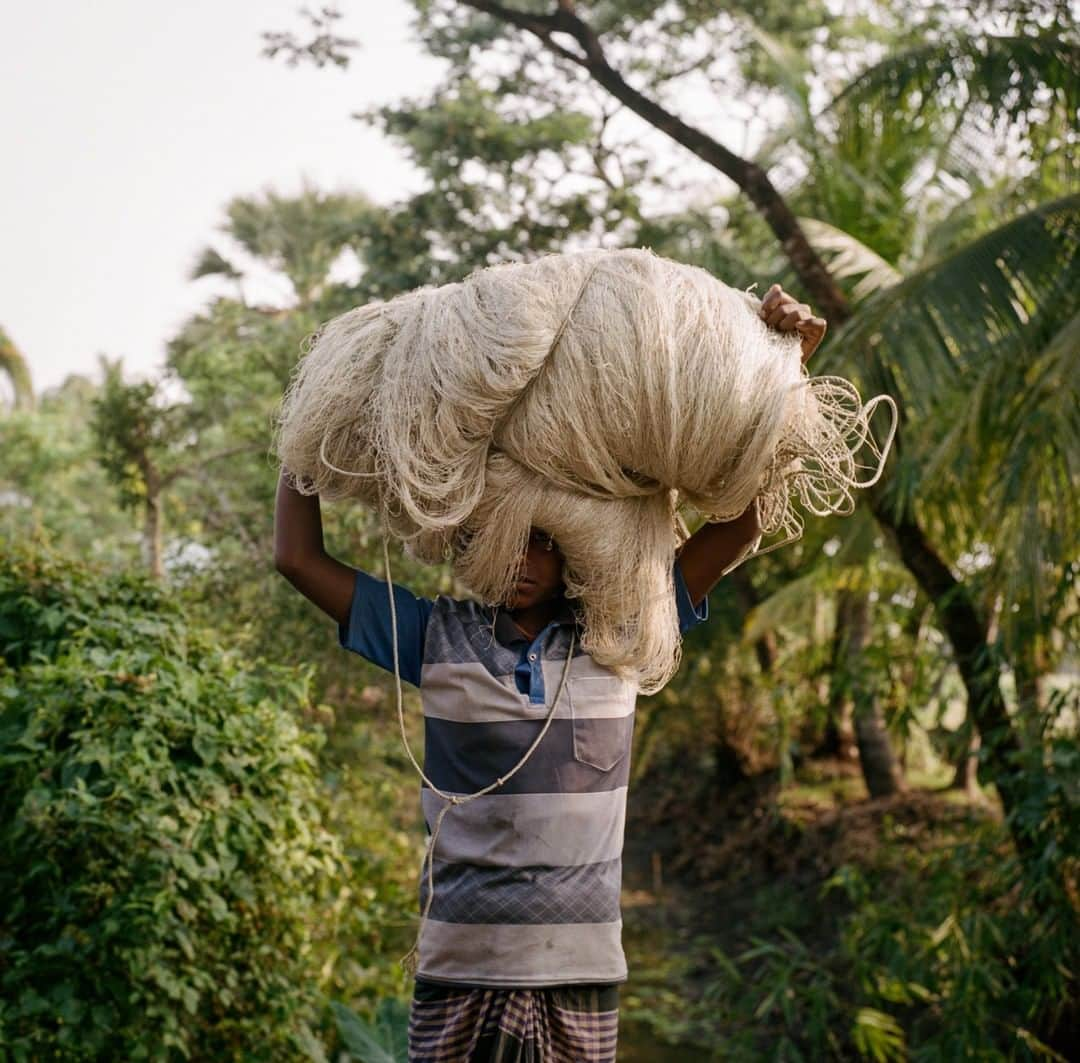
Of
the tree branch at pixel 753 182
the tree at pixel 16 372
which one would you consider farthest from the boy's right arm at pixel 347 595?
the tree at pixel 16 372

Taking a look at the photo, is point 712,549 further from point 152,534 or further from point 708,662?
point 708,662

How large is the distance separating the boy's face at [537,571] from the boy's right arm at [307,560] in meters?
0.28

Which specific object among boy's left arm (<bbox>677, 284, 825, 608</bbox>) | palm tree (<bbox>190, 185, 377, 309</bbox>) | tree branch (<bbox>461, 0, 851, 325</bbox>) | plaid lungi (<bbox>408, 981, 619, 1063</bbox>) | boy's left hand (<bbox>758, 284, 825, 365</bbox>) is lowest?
plaid lungi (<bbox>408, 981, 619, 1063</bbox>)

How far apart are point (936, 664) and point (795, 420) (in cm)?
498

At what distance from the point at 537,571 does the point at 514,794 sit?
14.2 inches

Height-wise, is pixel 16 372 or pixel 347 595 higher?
pixel 16 372

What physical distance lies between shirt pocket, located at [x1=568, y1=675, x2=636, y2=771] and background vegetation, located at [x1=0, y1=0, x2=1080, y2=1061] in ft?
4.88

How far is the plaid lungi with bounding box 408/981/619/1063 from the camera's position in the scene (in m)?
1.96

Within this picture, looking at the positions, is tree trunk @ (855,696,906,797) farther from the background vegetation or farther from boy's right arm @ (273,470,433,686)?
boy's right arm @ (273,470,433,686)

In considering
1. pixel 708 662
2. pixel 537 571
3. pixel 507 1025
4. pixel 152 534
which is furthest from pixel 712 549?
pixel 708 662

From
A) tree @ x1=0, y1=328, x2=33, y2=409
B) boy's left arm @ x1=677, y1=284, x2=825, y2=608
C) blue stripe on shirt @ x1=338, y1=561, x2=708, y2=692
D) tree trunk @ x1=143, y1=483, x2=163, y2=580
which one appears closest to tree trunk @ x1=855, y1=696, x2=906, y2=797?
tree trunk @ x1=143, y1=483, x2=163, y2=580

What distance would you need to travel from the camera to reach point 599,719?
2068mm

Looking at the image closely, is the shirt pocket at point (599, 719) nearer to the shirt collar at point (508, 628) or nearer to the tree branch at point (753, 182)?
the shirt collar at point (508, 628)

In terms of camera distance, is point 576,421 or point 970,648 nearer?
point 576,421
